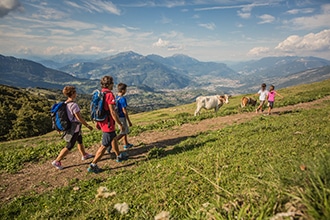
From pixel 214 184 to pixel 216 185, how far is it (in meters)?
0.09

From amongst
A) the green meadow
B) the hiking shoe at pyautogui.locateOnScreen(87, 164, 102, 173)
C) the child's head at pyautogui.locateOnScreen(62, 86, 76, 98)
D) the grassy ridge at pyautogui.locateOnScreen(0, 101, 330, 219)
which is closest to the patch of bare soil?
the hiking shoe at pyautogui.locateOnScreen(87, 164, 102, 173)

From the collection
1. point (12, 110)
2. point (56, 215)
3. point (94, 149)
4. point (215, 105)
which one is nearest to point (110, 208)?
point (56, 215)

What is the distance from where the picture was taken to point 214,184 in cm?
300

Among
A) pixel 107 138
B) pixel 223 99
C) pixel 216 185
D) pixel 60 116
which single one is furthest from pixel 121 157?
pixel 223 99

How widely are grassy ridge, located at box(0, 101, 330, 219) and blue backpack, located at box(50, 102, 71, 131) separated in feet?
7.75

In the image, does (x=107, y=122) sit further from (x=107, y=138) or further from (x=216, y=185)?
(x=216, y=185)

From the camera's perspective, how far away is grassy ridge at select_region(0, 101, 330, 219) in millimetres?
2955

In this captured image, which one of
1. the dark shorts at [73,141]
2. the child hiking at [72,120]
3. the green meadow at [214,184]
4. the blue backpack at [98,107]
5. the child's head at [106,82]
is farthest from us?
the dark shorts at [73,141]

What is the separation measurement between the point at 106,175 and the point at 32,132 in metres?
42.5

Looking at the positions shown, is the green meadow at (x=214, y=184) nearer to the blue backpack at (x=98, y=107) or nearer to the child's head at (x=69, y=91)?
the blue backpack at (x=98, y=107)

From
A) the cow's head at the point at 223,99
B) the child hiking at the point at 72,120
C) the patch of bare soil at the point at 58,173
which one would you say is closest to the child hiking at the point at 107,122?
the patch of bare soil at the point at 58,173

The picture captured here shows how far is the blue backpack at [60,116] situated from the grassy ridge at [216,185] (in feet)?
7.75

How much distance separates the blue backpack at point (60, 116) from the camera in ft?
28.9

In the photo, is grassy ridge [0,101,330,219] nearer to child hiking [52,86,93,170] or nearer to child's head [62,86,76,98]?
child hiking [52,86,93,170]
